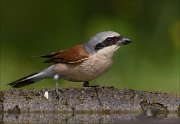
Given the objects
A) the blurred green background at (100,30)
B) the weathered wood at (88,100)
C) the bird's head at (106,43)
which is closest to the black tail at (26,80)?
the bird's head at (106,43)

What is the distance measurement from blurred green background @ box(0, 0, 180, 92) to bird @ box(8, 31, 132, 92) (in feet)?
5.23

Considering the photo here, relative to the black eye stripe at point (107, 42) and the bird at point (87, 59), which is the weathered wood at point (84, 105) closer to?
the bird at point (87, 59)

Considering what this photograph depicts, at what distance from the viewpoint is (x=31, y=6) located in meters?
9.91

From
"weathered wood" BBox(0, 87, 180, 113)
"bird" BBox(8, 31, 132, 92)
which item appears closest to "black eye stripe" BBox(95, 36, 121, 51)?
"bird" BBox(8, 31, 132, 92)

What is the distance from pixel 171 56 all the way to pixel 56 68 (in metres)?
2.75

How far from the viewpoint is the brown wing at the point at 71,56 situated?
591cm

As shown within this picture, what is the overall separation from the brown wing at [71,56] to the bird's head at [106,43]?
9 cm

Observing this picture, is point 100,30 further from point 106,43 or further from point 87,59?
point 87,59

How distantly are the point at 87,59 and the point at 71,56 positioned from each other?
0.48 feet

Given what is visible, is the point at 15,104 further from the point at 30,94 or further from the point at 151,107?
the point at 151,107

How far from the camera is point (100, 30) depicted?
28.3ft

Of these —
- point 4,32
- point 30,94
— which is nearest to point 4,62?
point 4,32

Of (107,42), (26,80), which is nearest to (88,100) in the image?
(107,42)

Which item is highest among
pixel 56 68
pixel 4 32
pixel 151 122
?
pixel 4 32
